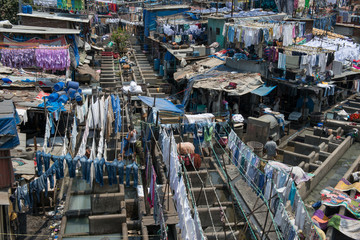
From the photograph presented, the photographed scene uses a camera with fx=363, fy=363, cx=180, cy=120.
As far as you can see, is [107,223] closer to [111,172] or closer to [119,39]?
[111,172]

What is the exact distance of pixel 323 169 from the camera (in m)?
16.2

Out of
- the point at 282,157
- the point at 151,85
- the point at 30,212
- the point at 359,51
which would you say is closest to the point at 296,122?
the point at 282,157

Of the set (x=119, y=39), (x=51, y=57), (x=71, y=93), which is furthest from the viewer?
(x=119, y=39)

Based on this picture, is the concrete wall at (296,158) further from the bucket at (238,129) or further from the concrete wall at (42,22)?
the concrete wall at (42,22)

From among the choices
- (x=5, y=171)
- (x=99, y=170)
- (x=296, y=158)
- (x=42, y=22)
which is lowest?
(x=296, y=158)

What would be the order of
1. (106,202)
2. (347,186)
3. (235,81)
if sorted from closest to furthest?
(347,186), (106,202), (235,81)

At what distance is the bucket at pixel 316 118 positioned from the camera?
22797mm

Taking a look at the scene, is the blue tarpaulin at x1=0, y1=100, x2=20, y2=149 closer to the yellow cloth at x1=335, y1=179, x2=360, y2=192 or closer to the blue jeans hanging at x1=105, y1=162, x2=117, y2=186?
the blue jeans hanging at x1=105, y1=162, x2=117, y2=186

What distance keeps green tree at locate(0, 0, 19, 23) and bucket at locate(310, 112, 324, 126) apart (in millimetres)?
29719

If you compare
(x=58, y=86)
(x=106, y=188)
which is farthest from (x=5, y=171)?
(x=58, y=86)

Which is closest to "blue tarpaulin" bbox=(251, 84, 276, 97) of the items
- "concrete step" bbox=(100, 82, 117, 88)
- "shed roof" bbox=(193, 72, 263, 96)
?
"shed roof" bbox=(193, 72, 263, 96)

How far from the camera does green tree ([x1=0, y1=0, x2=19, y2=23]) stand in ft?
117

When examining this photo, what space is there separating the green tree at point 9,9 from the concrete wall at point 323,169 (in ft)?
106

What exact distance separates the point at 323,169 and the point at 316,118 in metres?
7.41
